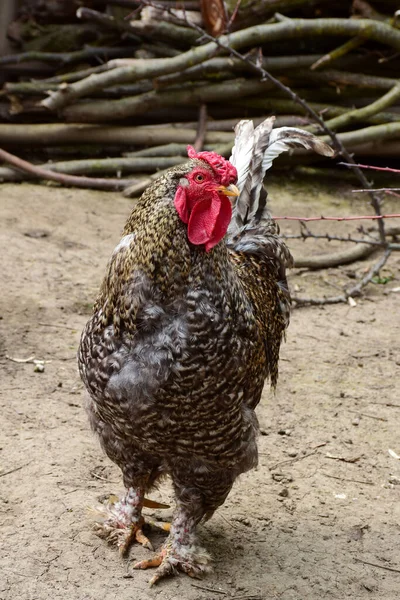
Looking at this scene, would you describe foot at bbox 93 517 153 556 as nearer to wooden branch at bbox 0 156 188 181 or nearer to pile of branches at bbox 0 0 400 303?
pile of branches at bbox 0 0 400 303

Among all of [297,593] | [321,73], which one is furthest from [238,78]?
[297,593]

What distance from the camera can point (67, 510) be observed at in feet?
13.9

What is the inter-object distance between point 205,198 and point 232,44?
5883 mm

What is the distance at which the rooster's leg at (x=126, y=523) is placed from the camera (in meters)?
4.11

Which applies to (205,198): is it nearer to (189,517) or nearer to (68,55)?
(189,517)

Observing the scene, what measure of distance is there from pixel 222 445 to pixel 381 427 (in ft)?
6.78

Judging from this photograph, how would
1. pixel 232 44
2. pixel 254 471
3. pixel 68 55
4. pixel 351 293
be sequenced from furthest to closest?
pixel 68 55
pixel 232 44
pixel 351 293
pixel 254 471

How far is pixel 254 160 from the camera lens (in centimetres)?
465

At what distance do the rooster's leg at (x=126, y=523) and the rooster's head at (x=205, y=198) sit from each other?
4.95ft

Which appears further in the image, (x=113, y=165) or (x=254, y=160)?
(x=113, y=165)

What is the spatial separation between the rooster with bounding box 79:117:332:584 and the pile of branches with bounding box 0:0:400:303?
5515mm

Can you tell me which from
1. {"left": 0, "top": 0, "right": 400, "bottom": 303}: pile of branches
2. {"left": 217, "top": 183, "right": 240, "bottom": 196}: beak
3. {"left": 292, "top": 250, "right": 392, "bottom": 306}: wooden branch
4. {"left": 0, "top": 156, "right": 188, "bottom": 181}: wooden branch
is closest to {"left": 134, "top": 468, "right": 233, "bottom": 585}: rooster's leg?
{"left": 217, "top": 183, "right": 240, "bottom": 196}: beak

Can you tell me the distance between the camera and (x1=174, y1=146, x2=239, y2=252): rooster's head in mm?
3352

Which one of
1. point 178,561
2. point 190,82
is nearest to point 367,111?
point 190,82
